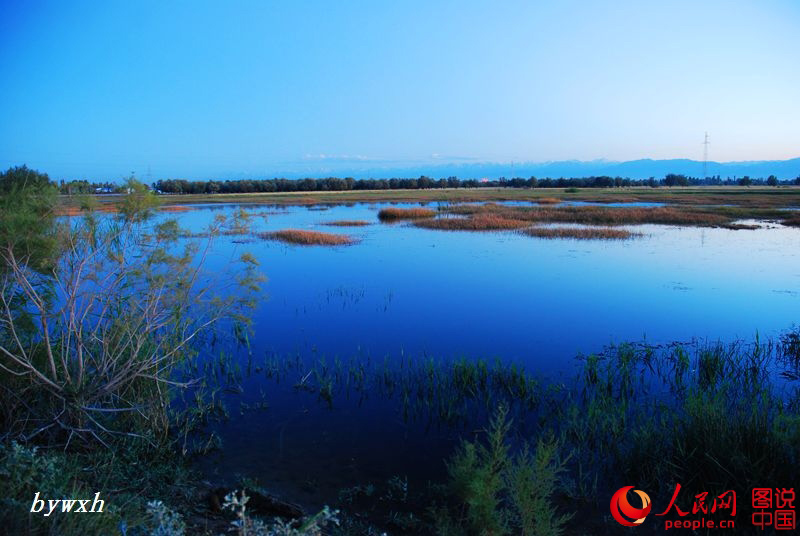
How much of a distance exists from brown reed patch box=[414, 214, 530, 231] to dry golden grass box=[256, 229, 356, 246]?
310 inches

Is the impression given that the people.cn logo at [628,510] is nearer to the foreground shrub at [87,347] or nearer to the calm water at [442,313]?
the calm water at [442,313]

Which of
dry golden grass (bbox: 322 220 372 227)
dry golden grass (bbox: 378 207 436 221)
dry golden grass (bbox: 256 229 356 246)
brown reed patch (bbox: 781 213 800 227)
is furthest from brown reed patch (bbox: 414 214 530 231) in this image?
brown reed patch (bbox: 781 213 800 227)

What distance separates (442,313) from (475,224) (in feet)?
68.2

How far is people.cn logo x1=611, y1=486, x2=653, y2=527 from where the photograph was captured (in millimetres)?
5379

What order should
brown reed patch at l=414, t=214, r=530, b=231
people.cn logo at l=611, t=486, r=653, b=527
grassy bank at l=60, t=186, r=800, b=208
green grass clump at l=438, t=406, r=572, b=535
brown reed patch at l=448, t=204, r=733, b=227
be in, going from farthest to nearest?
grassy bank at l=60, t=186, r=800, b=208 → brown reed patch at l=448, t=204, r=733, b=227 → brown reed patch at l=414, t=214, r=530, b=231 → people.cn logo at l=611, t=486, r=653, b=527 → green grass clump at l=438, t=406, r=572, b=535

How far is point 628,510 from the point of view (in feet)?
18.1

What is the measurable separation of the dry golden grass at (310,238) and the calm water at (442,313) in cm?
104

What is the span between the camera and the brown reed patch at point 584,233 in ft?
91.9

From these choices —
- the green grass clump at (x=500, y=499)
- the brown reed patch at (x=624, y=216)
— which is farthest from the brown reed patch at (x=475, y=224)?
the green grass clump at (x=500, y=499)

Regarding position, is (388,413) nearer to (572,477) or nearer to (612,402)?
(572,477)

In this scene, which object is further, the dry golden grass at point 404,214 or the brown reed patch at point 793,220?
the dry golden grass at point 404,214

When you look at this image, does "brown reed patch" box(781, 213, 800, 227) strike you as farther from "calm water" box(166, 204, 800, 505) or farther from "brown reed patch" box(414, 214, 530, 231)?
"brown reed patch" box(414, 214, 530, 231)

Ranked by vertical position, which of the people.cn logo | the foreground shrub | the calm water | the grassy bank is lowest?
the people.cn logo

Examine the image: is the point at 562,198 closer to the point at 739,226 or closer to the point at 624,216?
the point at 624,216
